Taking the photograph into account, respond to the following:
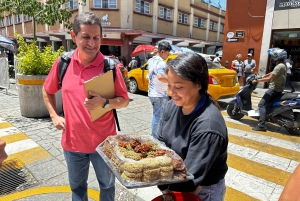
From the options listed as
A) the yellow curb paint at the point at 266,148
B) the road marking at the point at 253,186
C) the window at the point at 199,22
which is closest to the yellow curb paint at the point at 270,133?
the yellow curb paint at the point at 266,148

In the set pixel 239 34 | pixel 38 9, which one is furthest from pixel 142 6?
pixel 38 9

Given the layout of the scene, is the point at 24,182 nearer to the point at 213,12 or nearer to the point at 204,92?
the point at 204,92

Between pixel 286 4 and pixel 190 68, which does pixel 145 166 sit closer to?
pixel 190 68

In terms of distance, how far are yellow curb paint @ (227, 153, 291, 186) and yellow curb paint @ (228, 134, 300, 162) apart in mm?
689

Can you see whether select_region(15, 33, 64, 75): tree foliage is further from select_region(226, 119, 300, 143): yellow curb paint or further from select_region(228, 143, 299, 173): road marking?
select_region(226, 119, 300, 143): yellow curb paint

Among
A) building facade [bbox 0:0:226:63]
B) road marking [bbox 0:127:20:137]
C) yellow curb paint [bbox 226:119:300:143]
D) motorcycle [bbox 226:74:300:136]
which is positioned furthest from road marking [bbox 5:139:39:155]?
building facade [bbox 0:0:226:63]

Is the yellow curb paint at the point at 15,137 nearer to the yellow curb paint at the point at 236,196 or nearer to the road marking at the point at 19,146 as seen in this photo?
the road marking at the point at 19,146

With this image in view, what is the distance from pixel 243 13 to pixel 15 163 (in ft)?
45.4

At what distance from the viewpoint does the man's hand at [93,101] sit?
181cm

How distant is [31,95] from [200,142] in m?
5.37

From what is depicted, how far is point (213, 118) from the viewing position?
4.58 ft

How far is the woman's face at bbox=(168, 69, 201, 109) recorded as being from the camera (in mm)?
1472

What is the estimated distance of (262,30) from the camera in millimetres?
12656

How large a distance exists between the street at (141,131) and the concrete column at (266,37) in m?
7.46
